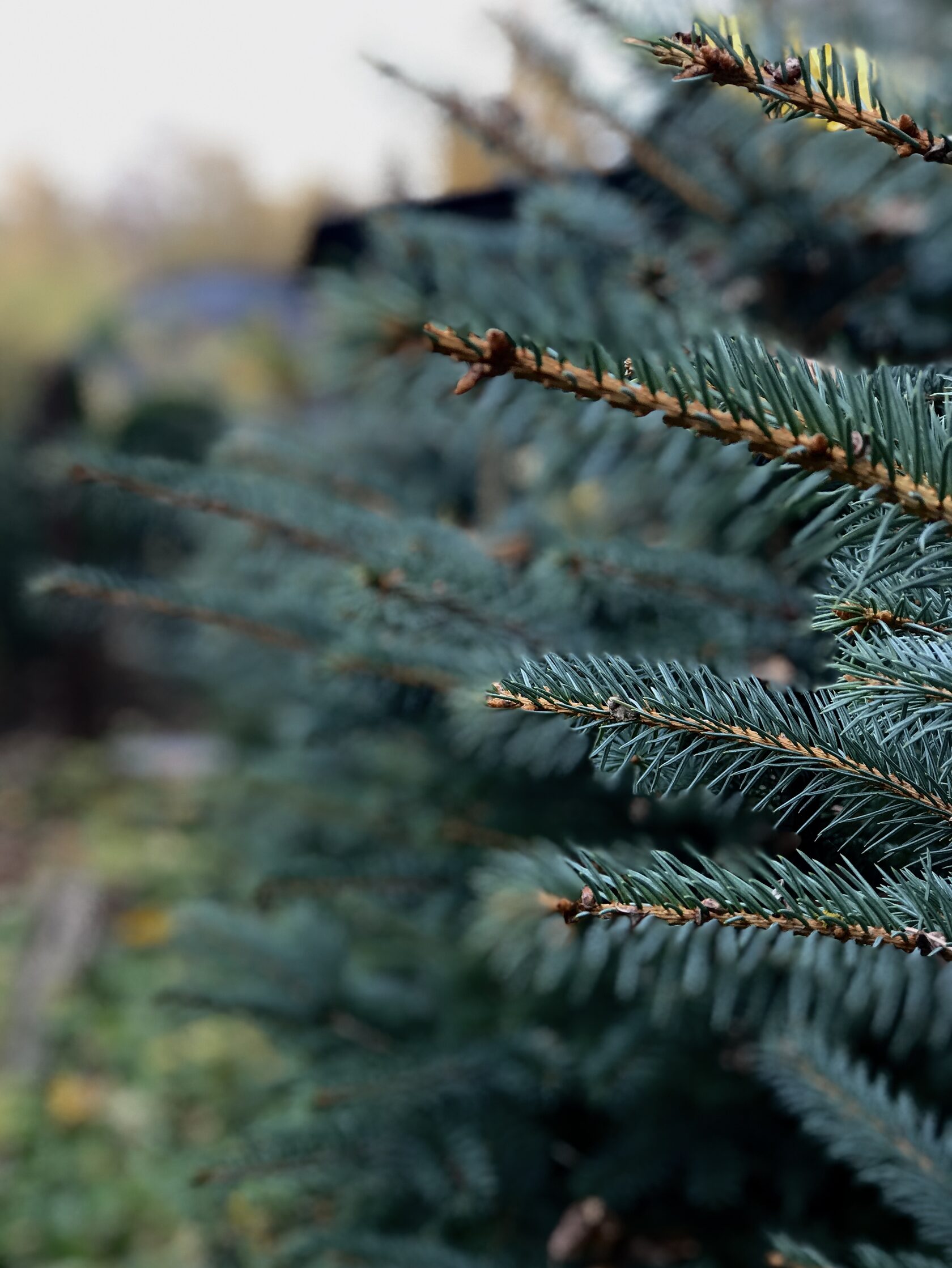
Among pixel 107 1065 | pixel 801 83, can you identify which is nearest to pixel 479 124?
pixel 801 83

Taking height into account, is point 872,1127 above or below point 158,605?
below

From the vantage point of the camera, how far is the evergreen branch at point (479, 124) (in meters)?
0.82

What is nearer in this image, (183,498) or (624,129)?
(183,498)

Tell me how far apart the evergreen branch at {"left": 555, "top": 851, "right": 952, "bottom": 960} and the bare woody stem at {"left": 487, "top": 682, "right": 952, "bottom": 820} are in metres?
0.03

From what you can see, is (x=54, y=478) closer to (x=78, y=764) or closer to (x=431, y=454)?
(x=431, y=454)

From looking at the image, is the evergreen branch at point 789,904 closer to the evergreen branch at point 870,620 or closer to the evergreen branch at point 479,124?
the evergreen branch at point 870,620

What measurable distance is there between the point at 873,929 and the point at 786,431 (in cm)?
16

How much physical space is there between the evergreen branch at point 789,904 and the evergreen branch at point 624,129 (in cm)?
70

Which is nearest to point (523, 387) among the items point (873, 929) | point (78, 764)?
point (873, 929)

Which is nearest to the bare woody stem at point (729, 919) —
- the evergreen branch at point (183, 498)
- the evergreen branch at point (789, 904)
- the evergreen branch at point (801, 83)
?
the evergreen branch at point (789, 904)

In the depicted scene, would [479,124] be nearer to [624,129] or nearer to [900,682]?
[624,129]

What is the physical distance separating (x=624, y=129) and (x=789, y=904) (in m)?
0.74

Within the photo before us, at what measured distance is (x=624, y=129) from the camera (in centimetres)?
82

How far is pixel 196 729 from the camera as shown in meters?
5.51
